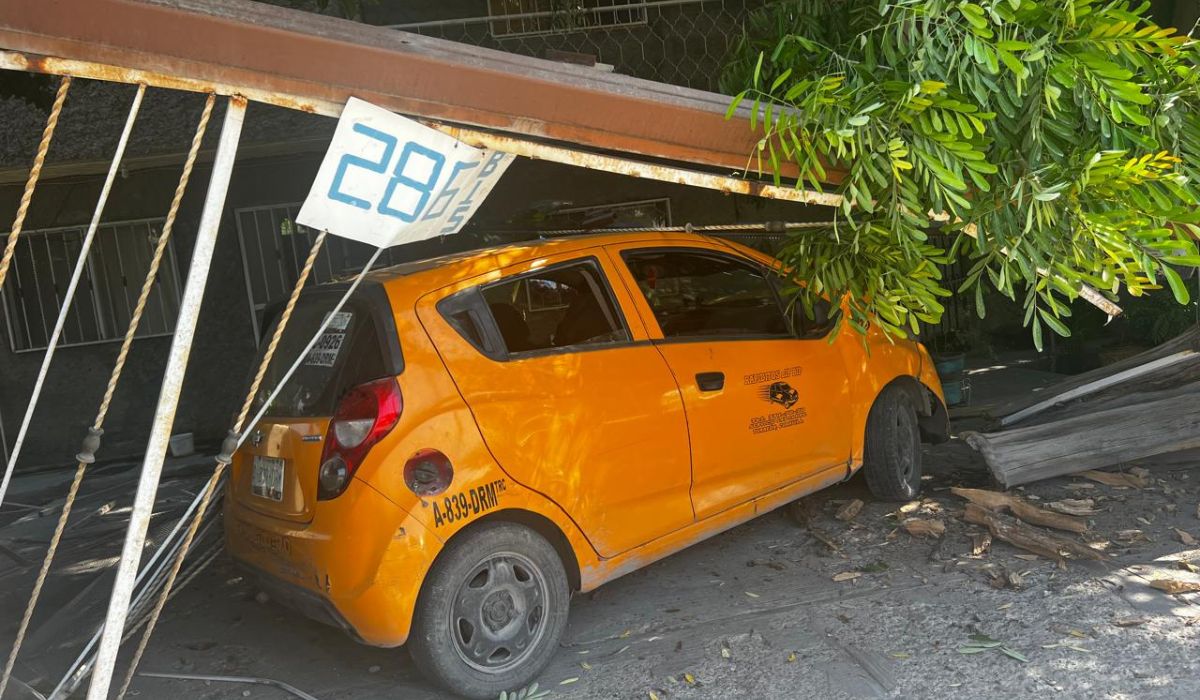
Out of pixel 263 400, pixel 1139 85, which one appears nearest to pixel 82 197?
pixel 263 400

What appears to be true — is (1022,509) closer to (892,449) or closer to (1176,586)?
(892,449)

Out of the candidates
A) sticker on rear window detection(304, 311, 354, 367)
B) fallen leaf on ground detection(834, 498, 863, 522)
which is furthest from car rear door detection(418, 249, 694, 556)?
fallen leaf on ground detection(834, 498, 863, 522)

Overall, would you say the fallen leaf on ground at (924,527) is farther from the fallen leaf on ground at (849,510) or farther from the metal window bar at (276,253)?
the metal window bar at (276,253)

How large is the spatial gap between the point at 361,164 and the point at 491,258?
3.73 ft

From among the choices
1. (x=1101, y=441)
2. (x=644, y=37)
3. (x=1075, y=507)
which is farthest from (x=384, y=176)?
(x=644, y=37)

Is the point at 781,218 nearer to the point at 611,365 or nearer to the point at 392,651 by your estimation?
the point at 611,365

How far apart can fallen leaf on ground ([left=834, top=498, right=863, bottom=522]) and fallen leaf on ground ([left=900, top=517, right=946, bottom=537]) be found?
33cm

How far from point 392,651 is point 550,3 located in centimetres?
681

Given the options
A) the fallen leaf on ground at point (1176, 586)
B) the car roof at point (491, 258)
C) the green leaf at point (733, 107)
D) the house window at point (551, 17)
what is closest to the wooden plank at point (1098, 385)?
the fallen leaf on ground at point (1176, 586)

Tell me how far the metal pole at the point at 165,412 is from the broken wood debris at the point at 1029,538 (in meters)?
3.91

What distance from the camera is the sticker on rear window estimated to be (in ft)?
11.9

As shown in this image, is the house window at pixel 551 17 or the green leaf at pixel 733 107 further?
the house window at pixel 551 17

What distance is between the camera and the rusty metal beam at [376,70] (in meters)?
2.36

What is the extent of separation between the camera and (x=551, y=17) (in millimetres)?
8938
